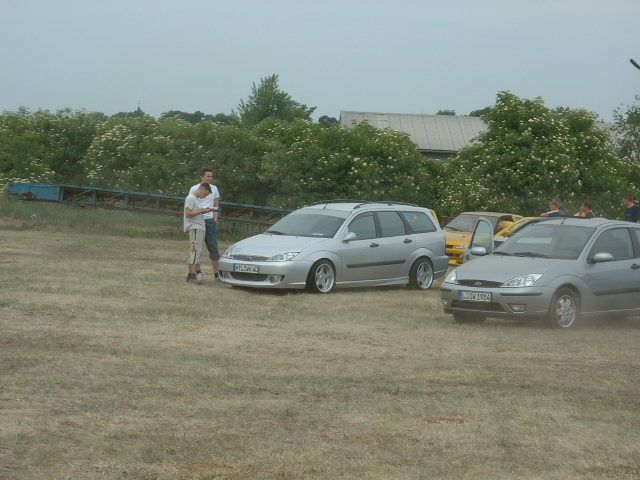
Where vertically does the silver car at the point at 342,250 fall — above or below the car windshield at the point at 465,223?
below

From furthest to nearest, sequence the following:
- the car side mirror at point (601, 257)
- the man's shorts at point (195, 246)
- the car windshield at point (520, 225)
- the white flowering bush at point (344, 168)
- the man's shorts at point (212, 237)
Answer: the white flowering bush at point (344, 168), the man's shorts at point (212, 237), the man's shorts at point (195, 246), the car windshield at point (520, 225), the car side mirror at point (601, 257)

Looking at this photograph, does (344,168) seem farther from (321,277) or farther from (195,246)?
(321,277)

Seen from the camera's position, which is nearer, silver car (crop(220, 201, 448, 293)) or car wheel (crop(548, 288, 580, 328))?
car wheel (crop(548, 288, 580, 328))

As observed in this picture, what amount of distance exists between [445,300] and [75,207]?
1989 cm

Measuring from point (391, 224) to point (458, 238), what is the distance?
7.71 metres

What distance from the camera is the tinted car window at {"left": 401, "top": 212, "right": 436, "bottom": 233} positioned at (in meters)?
21.4

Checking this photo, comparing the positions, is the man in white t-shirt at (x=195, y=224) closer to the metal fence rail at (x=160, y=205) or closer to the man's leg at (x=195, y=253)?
the man's leg at (x=195, y=253)

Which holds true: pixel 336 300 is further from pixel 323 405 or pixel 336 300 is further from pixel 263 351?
pixel 323 405

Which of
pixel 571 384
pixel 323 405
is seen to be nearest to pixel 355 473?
pixel 323 405

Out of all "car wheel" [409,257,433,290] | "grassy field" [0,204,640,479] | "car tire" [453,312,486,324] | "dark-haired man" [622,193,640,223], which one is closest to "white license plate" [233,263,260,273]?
"grassy field" [0,204,640,479]

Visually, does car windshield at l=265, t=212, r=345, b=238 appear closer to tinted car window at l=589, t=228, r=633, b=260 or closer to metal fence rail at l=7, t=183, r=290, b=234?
tinted car window at l=589, t=228, r=633, b=260

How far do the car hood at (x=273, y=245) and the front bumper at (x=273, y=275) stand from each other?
0.23 metres

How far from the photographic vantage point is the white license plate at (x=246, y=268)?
1886cm

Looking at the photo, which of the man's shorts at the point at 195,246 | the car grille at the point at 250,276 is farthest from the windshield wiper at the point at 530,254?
the man's shorts at the point at 195,246
